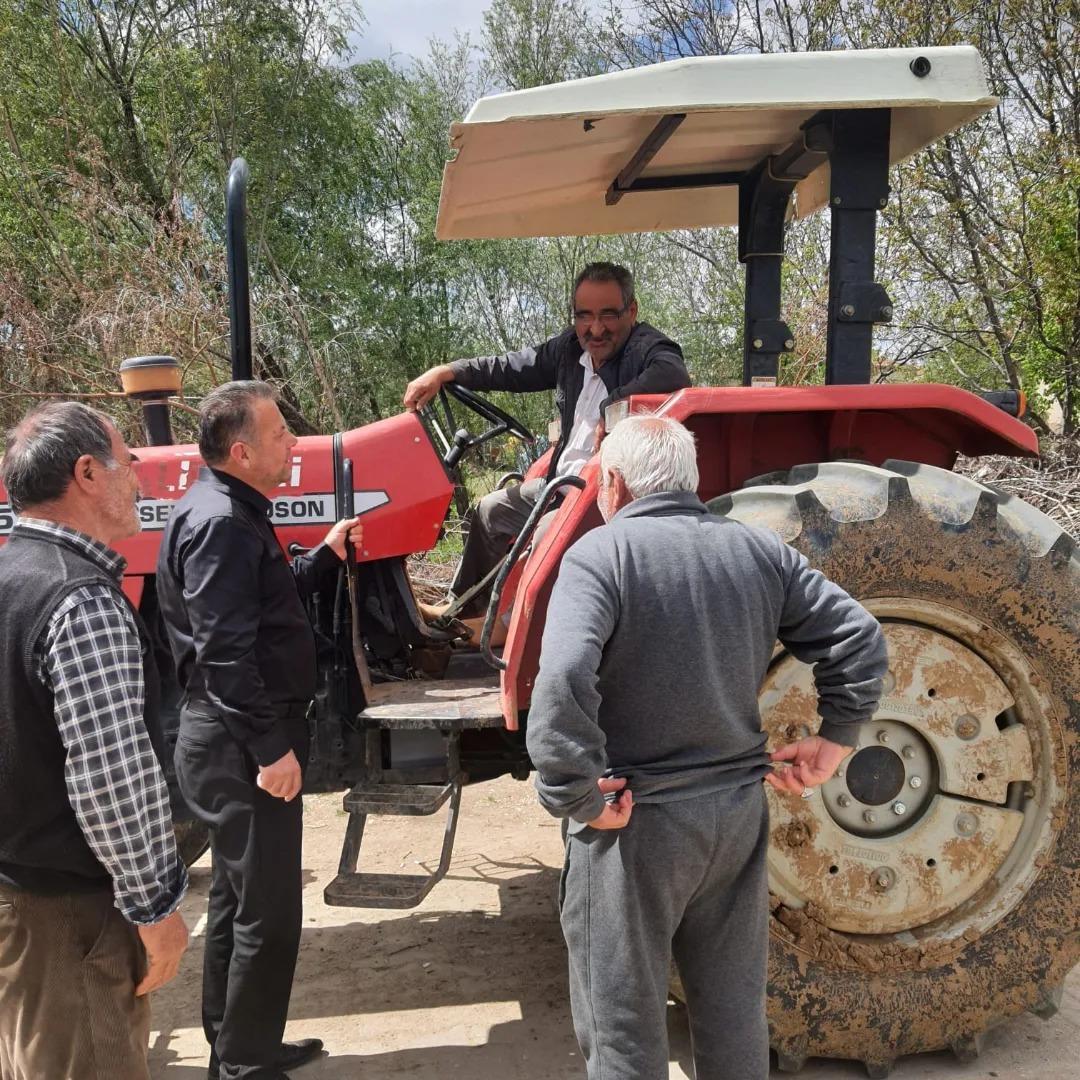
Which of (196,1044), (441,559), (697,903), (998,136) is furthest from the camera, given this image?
(998,136)

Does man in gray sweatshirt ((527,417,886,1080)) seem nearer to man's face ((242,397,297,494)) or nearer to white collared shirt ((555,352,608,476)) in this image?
man's face ((242,397,297,494))

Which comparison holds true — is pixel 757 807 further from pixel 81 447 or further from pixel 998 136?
pixel 998 136

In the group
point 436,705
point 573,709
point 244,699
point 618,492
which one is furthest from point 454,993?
point 618,492

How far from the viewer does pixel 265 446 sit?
8.30 ft

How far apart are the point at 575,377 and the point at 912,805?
5.58ft

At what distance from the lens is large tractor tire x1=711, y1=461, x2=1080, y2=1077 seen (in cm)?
246

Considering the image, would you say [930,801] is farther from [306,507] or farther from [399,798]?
[306,507]

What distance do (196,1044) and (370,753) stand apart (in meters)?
0.96

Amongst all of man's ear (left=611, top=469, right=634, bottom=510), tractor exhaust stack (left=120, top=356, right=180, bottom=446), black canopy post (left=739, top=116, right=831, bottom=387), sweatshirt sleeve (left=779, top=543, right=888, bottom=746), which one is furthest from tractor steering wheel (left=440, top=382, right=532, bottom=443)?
sweatshirt sleeve (left=779, top=543, right=888, bottom=746)

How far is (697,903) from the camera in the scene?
1888mm

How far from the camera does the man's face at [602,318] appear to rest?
3139 millimetres

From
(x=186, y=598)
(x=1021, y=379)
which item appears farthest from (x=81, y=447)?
(x=1021, y=379)

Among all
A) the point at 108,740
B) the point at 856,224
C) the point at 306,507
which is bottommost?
the point at 108,740

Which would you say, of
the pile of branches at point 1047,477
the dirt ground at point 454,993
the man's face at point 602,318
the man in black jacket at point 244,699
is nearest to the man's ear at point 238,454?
the man in black jacket at point 244,699
